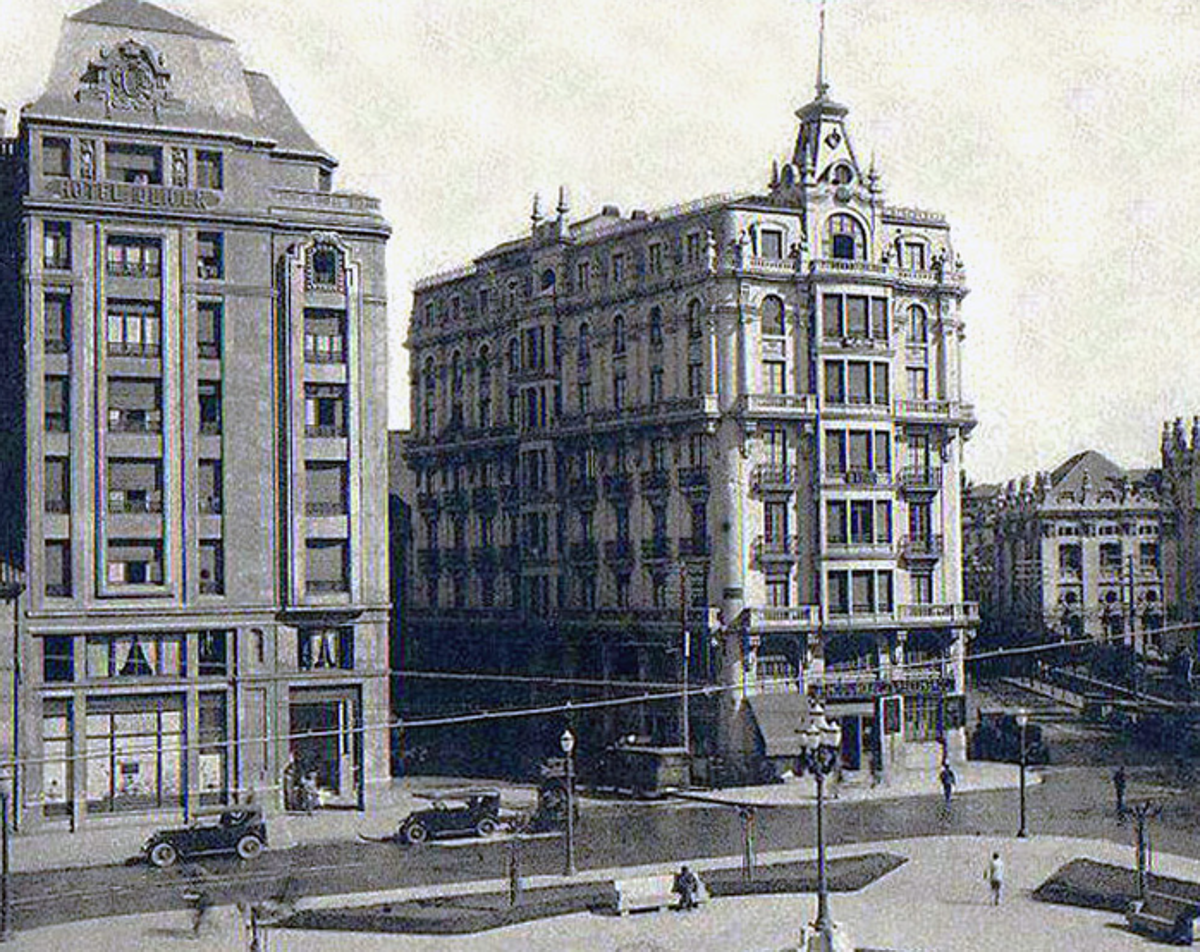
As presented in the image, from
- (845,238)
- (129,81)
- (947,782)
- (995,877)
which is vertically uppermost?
(129,81)

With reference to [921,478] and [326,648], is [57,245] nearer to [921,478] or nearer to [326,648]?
[326,648]

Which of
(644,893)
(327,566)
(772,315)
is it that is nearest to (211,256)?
(327,566)

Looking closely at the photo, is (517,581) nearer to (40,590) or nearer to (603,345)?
(603,345)

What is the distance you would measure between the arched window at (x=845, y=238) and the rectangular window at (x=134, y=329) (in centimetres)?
2953

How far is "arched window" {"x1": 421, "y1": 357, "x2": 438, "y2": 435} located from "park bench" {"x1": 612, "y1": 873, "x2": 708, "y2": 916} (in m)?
51.7

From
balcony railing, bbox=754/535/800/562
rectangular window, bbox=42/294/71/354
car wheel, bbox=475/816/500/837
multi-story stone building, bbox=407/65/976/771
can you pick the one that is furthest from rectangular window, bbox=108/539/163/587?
balcony railing, bbox=754/535/800/562

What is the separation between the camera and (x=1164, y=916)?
3831cm

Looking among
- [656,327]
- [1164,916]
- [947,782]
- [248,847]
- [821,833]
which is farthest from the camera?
[656,327]

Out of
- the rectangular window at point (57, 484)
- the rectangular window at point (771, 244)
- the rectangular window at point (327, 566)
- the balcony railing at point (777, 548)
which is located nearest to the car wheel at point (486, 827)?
the rectangular window at point (327, 566)

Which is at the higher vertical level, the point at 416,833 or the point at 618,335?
the point at 618,335

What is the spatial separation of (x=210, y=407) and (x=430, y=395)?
31.4 m

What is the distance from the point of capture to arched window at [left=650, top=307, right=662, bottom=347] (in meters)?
73.6

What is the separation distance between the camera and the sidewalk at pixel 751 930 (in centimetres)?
3719

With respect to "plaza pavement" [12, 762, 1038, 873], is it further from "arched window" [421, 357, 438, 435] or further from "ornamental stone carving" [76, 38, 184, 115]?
"arched window" [421, 357, 438, 435]
